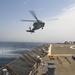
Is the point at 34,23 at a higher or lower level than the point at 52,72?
higher

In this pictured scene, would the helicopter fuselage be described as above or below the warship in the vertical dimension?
above

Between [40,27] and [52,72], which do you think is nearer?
[52,72]

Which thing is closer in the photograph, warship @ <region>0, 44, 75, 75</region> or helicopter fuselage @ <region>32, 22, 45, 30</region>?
warship @ <region>0, 44, 75, 75</region>

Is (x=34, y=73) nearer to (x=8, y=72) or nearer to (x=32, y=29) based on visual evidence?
(x=8, y=72)

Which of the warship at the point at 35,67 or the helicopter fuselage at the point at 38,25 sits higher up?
the helicopter fuselage at the point at 38,25

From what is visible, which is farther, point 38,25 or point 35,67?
point 38,25

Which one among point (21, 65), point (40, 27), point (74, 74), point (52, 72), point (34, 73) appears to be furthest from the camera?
point (40, 27)

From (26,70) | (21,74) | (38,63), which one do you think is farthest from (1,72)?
(38,63)

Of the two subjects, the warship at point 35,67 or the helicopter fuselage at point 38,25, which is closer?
the warship at point 35,67

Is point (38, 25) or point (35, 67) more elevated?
point (38, 25)

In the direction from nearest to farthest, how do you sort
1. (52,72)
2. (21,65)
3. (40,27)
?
(52,72)
(21,65)
(40,27)
